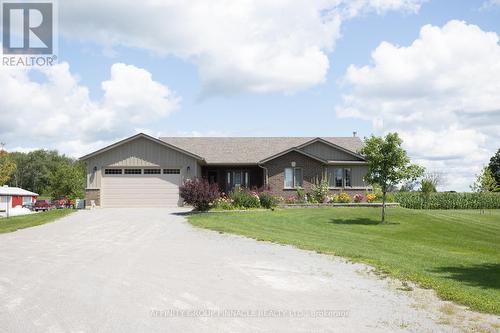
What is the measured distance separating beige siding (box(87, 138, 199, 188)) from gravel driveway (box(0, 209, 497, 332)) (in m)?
18.5

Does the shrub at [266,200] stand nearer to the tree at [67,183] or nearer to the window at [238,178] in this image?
the window at [238,178]

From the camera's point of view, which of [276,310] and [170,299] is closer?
[276,310]

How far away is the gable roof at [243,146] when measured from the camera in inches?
1470

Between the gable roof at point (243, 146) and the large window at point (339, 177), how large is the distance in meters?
1.59

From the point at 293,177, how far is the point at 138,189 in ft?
35.3

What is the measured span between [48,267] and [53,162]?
10290 cm

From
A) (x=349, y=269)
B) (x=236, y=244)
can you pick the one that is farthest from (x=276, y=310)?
(x=236, y=244)

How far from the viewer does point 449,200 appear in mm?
40219

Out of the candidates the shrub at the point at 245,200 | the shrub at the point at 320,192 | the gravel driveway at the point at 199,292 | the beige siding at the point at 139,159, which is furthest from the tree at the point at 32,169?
the gravel driveway at the point at 199,292

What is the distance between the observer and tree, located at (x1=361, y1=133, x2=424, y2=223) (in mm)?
24562

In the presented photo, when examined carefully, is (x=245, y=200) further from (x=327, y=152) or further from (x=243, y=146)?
(x=243, y=146)

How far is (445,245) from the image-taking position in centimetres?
1855

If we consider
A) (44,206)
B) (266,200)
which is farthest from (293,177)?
(44,206)

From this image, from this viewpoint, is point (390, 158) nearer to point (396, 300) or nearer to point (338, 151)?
point (338, 151)
